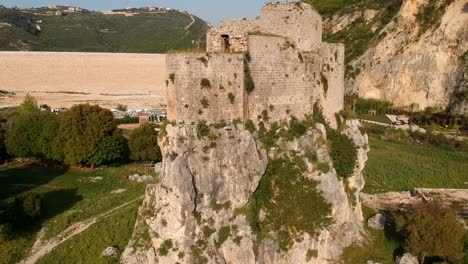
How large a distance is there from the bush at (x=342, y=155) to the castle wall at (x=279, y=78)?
1942mm

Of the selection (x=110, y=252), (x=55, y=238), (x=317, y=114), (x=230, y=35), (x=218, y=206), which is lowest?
(x=55, y=238)

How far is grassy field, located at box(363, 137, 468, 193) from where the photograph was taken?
33.0 meters

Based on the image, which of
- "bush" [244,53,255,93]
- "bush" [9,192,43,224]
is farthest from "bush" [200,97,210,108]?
"bush" [9,192,43,224]

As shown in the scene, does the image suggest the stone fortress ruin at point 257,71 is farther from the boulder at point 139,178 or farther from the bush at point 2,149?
the bush at point 2,149

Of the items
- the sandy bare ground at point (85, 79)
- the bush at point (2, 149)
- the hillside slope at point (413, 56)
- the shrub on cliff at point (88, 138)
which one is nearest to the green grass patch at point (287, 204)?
the shrub on cliff at point (88, 138)

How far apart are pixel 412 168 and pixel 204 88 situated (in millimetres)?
24547

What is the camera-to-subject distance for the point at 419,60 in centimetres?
6594

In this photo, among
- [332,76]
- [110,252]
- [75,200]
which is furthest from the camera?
[75,200]

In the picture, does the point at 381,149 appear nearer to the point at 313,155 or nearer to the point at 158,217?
the point at 313,155

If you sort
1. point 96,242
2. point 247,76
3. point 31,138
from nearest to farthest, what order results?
point 247,76 → point 96,242 → point 31,138

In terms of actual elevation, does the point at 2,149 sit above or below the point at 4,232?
above

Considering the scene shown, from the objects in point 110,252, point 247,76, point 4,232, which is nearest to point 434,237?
point 247,76

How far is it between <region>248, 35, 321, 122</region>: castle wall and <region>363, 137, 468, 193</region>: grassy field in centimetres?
1280

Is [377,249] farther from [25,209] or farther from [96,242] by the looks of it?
[25,209]
